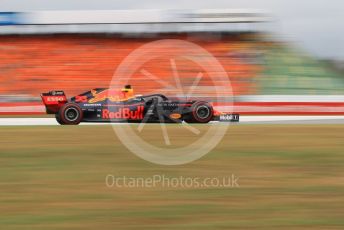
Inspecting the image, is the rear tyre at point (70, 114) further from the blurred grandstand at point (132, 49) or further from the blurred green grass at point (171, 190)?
the blurred grandstand at point (132, 49)

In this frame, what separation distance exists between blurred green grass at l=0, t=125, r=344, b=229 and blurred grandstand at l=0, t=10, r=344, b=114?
71.8 ft

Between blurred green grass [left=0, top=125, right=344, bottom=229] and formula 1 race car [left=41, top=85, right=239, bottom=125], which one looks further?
formula 1 race car [left=41, top=85, right=239, bottom=125]

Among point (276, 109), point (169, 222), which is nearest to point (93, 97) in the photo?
point (169, 222)

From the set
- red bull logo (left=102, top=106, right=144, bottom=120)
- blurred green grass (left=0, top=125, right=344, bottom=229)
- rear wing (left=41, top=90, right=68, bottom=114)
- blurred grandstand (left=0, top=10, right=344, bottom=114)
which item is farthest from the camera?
blurred grandstand (left=0, top=10, right=344, bottom=114)

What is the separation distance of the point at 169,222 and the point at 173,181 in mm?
1505

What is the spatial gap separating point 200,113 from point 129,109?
175 cm

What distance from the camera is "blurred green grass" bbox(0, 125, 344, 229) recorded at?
5.29 meters

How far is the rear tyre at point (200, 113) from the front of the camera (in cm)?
1468

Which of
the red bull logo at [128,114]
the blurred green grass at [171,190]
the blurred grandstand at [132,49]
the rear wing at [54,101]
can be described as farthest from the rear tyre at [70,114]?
the blurred grandstand at [132,49]

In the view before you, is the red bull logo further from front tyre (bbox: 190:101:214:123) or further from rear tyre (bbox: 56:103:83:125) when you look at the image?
front tyre (bbox: 190:101:214:123)

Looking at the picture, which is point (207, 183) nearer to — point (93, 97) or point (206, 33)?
point (93, 97)

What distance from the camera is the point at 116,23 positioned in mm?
38406

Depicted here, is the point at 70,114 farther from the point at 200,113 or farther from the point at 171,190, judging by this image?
the point at 171,190

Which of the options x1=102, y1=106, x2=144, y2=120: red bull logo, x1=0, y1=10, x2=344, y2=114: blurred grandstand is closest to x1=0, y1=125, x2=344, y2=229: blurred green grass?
x1=102, y1=106, x2=144, y2=120: red bull logo
